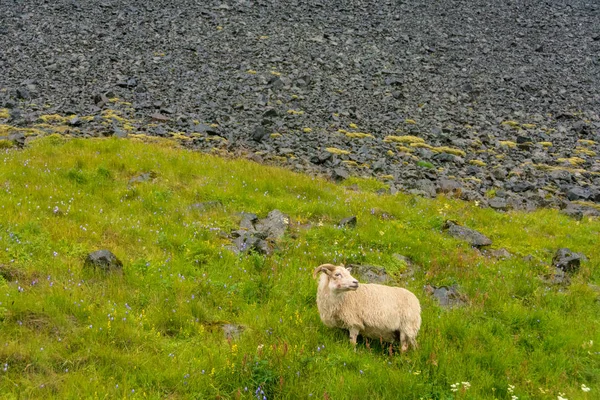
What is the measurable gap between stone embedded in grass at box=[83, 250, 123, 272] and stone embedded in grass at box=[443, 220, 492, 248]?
872cm

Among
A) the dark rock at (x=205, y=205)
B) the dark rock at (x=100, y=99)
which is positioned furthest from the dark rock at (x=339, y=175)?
the dark rock at (x=100, y=99)

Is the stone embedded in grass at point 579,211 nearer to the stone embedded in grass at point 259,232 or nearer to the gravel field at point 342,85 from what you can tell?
the gravel field at point 342,85

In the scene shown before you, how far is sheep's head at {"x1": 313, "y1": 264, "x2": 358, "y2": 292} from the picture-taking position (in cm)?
678

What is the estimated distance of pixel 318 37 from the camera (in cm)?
3553

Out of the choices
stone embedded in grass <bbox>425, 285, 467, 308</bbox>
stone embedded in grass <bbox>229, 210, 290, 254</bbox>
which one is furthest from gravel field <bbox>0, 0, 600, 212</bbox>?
stone embedded in grass <bbox>425, 285, 467, 308</bbox>

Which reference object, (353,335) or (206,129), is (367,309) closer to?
(353,335)

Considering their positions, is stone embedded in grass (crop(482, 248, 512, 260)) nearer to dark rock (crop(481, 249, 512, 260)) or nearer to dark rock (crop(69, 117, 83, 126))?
dark rock (crop(481, 249, 512, 260))

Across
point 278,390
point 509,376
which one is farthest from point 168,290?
point 509,376

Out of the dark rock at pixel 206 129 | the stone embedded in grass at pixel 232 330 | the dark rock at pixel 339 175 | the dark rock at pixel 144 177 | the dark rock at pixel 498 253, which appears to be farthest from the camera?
the dark rock at pixel 206 129

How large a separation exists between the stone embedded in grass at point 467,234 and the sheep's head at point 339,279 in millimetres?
6615

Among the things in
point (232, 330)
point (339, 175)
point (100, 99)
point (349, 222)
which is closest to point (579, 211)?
point (339, 175)

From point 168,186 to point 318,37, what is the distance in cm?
2554

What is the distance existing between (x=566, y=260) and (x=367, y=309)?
6.93m

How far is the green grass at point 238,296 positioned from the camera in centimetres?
611
